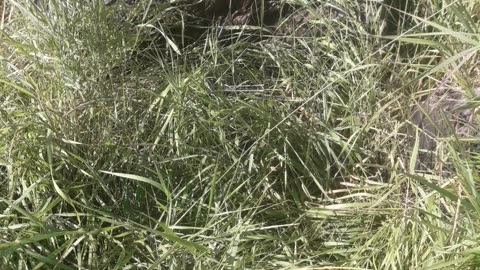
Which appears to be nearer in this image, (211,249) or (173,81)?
(211,249)

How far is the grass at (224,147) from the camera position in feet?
4.88

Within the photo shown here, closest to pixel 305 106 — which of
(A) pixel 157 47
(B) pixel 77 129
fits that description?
(A) pixel 157 47

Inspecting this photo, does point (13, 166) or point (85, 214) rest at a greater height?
point (13, 166)

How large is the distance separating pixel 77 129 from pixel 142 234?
28 centimetres

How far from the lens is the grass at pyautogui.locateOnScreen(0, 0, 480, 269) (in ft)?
4.88

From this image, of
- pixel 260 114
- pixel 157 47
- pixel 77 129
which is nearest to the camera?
pixel 77 129

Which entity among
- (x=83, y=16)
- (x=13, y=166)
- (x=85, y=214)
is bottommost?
(x=85, y=214)

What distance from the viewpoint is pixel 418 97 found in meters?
1.70

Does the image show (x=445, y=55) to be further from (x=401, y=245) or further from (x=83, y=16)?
(x=83, y=16)

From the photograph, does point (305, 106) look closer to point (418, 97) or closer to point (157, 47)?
point (418, 97)

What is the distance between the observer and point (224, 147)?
1.63 metres

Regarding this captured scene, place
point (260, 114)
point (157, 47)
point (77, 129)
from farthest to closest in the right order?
point (157, 47), point (260, 114), point (77, 129)

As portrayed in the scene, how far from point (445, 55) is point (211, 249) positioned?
2.34ft

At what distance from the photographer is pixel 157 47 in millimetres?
1851
